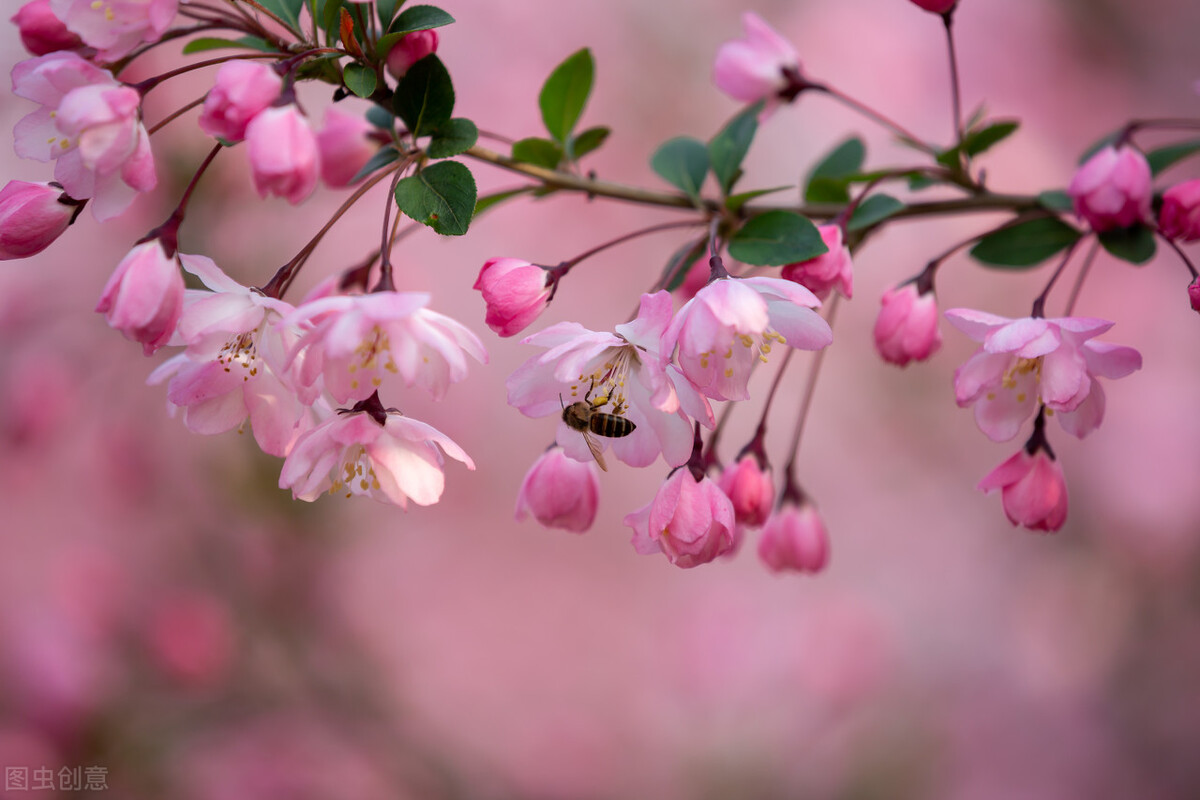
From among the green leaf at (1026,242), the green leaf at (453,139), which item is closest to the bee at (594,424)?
the green leaf at (453,139)

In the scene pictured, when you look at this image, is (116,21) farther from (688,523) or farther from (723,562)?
(723,562)

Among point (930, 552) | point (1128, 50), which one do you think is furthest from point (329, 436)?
point (1128, 50)

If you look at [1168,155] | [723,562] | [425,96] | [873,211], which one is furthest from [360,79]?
[723,562]

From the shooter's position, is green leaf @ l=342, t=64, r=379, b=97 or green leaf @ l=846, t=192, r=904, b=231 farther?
green leaf @ l=846, t=192, r=904, b=231

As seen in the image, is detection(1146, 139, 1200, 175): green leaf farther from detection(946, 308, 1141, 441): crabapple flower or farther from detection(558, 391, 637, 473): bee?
detection(558, 391, 637, 473): bee

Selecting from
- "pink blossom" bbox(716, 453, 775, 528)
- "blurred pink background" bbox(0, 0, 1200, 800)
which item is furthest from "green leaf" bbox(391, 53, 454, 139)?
"blurred pink background" bbox(0, 0, 1200, 800)

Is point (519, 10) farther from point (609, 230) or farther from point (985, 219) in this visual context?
point (985, 219)

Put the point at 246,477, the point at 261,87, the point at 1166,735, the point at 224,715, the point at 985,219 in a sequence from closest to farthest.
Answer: the point at 261,87, the point at 246,477, the point at 224,715, the point at 1166,735, the point at 985,219
